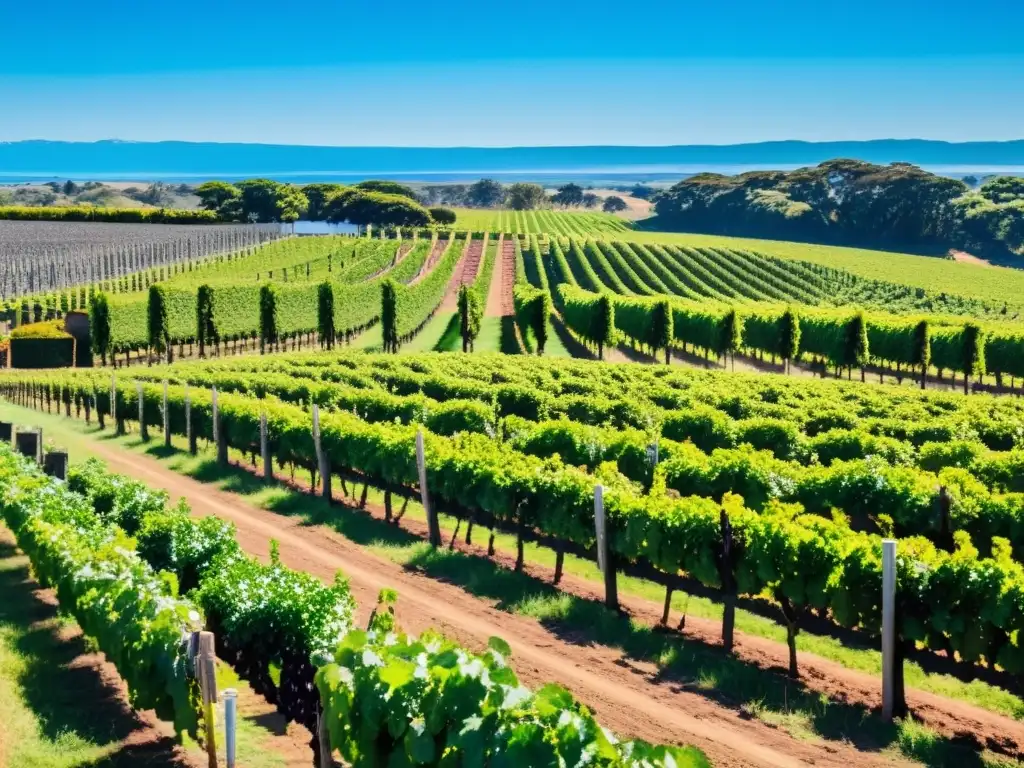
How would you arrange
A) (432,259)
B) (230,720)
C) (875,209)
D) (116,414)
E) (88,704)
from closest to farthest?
(230,720) → (88,704) → (116,414) → (432,259) → (875,209)

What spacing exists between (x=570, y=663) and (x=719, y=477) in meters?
7.20

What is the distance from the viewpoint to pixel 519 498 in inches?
715

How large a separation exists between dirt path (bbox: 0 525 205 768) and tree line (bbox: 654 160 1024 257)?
170 m

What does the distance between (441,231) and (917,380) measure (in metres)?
91.8

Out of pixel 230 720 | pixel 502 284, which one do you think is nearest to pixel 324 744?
pixel 230 720

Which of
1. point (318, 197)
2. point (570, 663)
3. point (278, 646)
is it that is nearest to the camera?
point (278, 646)

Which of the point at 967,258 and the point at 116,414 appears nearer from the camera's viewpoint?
the point at 116,414

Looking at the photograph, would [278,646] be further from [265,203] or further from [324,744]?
[265,203]

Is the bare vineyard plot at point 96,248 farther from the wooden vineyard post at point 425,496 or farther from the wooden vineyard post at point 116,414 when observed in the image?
the wooden vineyard post at point 425,496

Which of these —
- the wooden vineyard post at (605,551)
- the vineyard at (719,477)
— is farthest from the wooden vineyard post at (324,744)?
the wooden vineyard post at (605,551)

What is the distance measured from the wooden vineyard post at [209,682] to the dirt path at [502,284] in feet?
267

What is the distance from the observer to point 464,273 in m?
115

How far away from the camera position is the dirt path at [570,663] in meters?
11.2

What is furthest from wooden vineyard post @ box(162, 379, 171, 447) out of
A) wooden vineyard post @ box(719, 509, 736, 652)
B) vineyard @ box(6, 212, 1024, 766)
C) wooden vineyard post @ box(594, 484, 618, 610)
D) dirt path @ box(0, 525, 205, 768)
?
wooden vineyard post @ box(719, 509, 736, 652)
